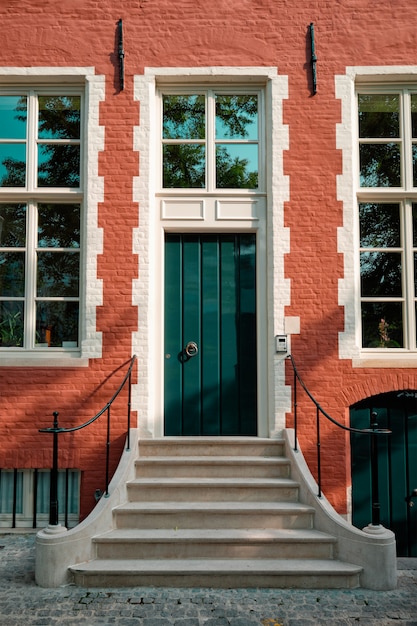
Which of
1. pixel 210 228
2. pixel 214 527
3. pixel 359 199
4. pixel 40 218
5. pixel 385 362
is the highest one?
pixel 359 199

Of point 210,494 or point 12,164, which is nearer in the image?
point 210,494

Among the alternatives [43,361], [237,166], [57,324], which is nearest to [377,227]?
[237,166]

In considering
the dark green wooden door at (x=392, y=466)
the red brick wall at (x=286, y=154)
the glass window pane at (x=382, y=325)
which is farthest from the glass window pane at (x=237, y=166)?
the dark green wooden door at (x=392, y=466)

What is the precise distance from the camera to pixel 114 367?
5.64 m

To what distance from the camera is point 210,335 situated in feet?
19.3

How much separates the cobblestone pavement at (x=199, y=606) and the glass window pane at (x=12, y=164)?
406cm

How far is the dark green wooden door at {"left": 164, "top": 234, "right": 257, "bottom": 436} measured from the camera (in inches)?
229

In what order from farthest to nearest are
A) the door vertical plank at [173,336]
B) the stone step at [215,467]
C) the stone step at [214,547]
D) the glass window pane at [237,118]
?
1. the glass window pane at [237,118]
2. the door vertical plank at [173,336]
3. the stone step at [215,467]
4. the stone step at [214,547]

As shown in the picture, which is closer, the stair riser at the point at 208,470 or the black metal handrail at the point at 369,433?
the black metal handrail at the point at 369,433

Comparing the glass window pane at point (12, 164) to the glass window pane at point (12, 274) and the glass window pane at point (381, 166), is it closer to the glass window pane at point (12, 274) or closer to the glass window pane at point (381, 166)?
the glass window pane at point (12, 274)

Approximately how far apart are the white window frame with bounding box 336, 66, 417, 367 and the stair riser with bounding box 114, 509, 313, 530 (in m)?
1.85

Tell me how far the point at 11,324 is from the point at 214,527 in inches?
122

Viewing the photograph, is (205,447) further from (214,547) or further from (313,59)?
(313,59)

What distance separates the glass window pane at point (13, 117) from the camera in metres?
6.06
